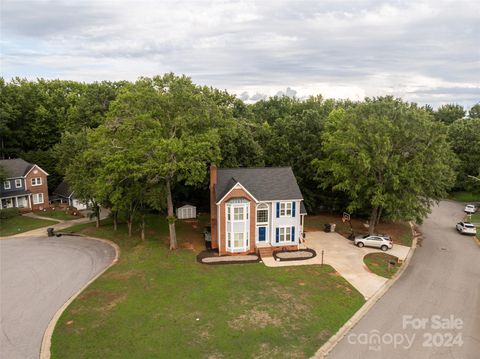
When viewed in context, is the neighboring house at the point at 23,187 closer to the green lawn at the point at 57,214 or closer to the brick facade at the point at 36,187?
the brick facade at the point at 36,187

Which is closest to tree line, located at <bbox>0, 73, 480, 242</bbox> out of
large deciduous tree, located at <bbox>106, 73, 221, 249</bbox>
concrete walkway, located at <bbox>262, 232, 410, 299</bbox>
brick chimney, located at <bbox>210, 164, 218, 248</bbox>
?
large deciduous tree, located at <bbox>106, 73, 221, 249</bbox>

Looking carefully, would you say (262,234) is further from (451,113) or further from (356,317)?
(451,113)

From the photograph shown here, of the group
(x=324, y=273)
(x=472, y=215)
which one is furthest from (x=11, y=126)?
(x=472, y=215)

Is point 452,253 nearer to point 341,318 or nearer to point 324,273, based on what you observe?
point 324,273

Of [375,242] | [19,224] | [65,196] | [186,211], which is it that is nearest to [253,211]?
[375,242]

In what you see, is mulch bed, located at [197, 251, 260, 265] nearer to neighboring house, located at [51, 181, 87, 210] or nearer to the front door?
the front door
